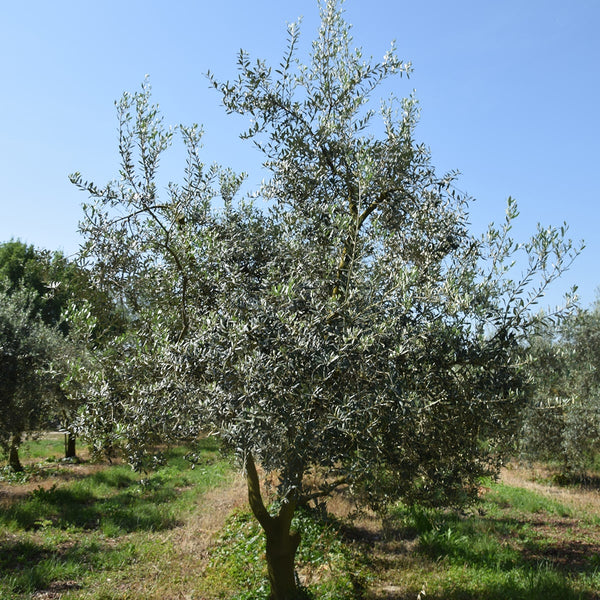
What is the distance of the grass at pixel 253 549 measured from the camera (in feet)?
32.7

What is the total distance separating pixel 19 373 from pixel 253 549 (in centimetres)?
1139

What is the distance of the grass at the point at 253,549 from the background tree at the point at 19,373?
2513 mm

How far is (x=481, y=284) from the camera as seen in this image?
6684 millimetres

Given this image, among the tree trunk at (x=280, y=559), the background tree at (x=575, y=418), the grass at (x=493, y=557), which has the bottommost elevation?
the grass at (x=493, y=557)

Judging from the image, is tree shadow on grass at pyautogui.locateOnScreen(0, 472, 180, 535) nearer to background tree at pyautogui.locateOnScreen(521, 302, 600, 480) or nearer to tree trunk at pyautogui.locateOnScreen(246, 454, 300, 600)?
tree trunk at pyautogui.locateOnScreen(246, 454, 300, 600)

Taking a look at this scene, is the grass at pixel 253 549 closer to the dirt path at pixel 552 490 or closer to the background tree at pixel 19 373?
the dirt path at pixel 552 490

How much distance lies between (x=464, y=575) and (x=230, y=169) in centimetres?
1001

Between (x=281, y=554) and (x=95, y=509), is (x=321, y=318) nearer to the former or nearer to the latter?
(x=281, y=554)

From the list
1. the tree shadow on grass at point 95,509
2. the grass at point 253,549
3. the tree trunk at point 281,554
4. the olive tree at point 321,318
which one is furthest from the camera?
the tree shadow on grass at point 95,509

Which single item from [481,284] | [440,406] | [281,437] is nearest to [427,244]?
[481,284]

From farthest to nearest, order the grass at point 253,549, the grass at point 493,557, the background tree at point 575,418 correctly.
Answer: the background tree at point 575,418 → the grass at point 253,549 → the grass at point 493,557

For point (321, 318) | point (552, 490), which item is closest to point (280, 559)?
point (321, 318)

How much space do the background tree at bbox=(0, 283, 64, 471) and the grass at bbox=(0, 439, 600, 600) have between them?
2.51 metres

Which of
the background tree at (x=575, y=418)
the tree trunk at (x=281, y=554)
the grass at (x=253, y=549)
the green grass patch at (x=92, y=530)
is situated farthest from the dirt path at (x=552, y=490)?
the green grass patch at (x=92, y=530)
